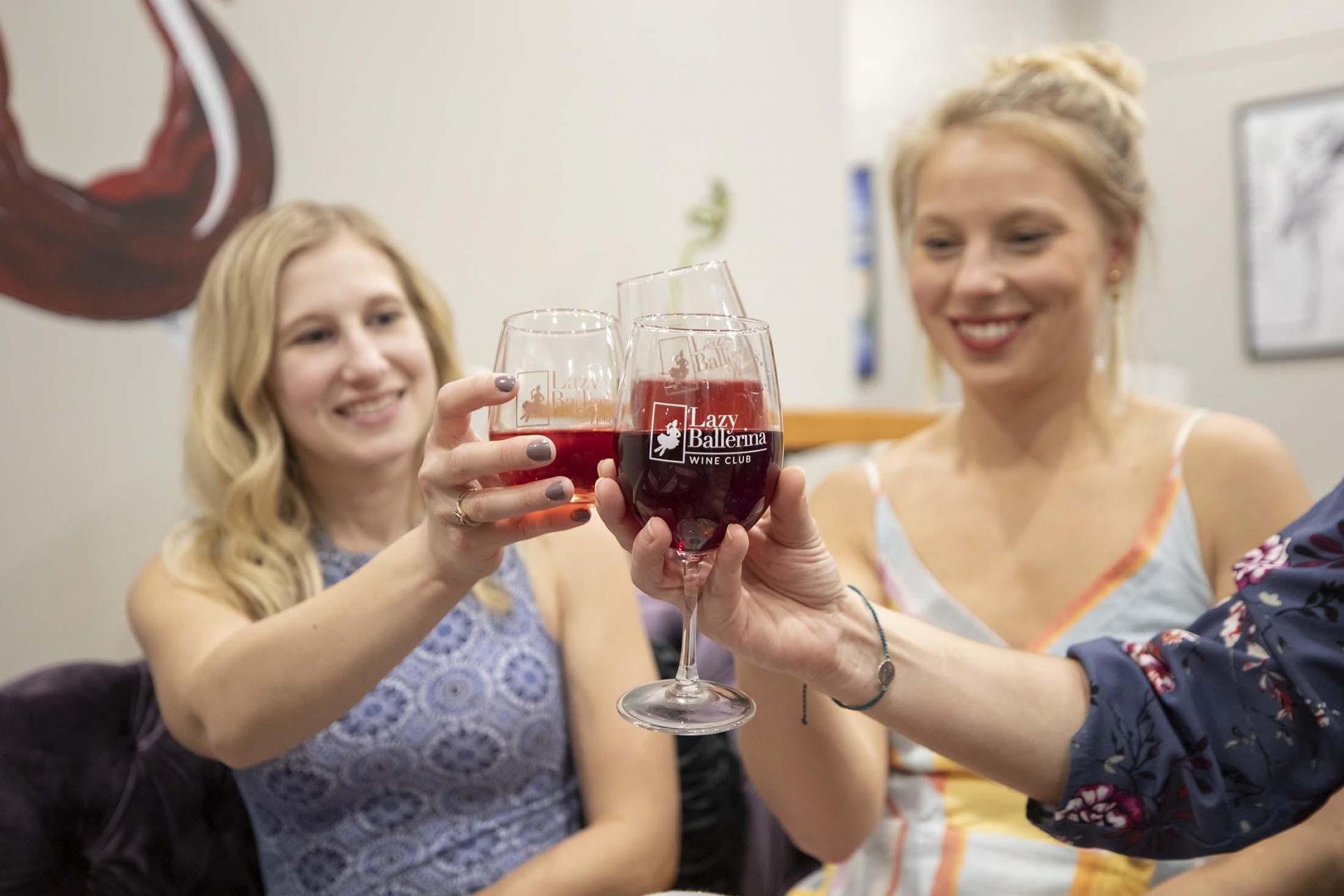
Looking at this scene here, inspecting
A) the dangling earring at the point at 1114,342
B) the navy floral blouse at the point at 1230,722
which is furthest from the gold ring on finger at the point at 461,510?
the dangling earring at the point at 1114,342

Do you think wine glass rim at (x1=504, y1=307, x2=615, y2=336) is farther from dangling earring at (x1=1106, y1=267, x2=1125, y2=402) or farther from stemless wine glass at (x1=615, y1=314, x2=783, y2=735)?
dangling earring at (x1=1106, y1=267, x2=1125, y2=402)

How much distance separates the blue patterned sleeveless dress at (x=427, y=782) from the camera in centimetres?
146

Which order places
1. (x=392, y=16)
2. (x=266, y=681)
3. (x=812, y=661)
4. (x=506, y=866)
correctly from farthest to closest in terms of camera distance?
(x=392, y=16) → (x=506, y=866) → (x=266, y=681) → (x=812, y=661)

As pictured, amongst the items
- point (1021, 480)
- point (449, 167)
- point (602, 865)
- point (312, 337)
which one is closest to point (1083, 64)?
point (1021, 480)

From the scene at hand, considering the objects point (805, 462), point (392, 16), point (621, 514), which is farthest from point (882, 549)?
point (805, 462)

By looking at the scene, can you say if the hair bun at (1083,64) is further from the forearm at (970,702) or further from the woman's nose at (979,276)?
the forearm at (970,702)

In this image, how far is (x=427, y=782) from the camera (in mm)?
1480

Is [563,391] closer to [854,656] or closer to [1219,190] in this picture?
[854,656]

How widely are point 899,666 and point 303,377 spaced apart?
987 millimetres

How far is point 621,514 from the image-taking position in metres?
0.89

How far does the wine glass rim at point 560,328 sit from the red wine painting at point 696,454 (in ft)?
0.58

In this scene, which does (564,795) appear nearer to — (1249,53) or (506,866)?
(506,866)

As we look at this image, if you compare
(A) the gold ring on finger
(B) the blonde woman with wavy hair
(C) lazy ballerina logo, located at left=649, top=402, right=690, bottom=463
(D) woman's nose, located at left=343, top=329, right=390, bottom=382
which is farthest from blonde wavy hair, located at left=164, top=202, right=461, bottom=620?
(C) lazy ballerina logo, located at left=649, top=402, right=690, bottom=463

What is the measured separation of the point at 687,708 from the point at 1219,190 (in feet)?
18.1
